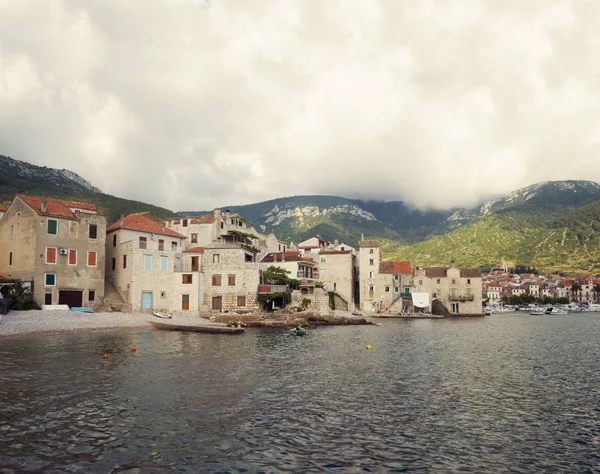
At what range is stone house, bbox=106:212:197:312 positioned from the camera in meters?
62.5

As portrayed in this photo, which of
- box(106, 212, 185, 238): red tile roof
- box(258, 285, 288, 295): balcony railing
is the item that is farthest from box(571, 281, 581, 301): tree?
box(106, 212, 185, 238): red tile roof

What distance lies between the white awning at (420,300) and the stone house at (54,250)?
230ft

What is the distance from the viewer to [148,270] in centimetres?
6369

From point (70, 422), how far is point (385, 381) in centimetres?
1685

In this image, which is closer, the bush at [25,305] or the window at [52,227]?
the bush at [25,305]

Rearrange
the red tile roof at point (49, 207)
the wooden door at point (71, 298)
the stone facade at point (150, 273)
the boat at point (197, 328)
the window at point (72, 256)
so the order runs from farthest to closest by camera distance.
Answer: the stone facade at point (150, 273)
the window at point (72, 256)
the wooden door at point (71, 298)
the red tile roof at point (49, 207)
the boat at point (197, 328)

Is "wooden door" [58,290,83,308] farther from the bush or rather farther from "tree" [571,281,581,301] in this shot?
"tree" [571,281,581,301]

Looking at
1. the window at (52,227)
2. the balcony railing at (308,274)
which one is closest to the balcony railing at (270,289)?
the balcony railing at (308,274)

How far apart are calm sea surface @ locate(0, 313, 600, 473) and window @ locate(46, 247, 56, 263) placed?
2070 cm

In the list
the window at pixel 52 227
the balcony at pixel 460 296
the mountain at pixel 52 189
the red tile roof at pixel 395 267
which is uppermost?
the mountain at pixel 52 189

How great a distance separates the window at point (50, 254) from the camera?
178ft

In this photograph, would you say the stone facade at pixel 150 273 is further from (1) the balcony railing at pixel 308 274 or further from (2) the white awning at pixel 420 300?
(2) the white awning at pixel 420 300

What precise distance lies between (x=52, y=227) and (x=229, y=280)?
25.5 m

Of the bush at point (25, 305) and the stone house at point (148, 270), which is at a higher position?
the stone house at point (148, 270)
